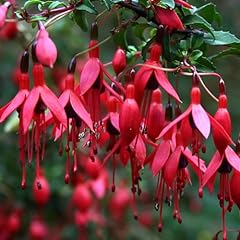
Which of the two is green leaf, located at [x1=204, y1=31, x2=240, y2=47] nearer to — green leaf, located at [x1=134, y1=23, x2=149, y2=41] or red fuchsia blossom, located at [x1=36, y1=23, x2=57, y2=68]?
green leaf, located at [x1=134, y1=23, x2=149, y2=41]

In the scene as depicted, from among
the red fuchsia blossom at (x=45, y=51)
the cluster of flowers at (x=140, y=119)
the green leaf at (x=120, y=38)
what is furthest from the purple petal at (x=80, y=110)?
the green leaf at (x=120, y=38)

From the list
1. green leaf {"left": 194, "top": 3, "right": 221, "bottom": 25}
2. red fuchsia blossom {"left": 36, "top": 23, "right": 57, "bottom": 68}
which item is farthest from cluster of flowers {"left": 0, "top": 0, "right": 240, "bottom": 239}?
green leaf {"left": 194, "top": 3, "right": 221, "bottom": 25}

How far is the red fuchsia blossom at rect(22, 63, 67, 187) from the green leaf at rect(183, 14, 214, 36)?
259 mm

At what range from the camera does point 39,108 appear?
4.11 feet

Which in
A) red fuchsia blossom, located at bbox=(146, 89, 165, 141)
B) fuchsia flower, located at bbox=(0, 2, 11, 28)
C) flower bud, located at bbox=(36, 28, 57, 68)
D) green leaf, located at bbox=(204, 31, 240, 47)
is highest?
fuchsia flower, located at bbox=(0, 2, 11, 28)

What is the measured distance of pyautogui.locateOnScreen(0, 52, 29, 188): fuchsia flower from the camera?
4.07 ft

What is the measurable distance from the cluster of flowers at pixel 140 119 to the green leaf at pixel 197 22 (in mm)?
45

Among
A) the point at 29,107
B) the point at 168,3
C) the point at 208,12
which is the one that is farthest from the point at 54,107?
the point at 208,12

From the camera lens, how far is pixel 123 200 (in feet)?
8.59

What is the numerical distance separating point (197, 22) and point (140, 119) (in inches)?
7.7

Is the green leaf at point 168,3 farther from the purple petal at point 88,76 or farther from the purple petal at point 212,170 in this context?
the purple petal at point 212,170

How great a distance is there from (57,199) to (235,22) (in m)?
1.58

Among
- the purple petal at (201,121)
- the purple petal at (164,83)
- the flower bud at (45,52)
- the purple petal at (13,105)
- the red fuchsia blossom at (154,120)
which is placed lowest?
the red fuchsia blossom at (154,120)

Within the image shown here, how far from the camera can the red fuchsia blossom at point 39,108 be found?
121 cm
